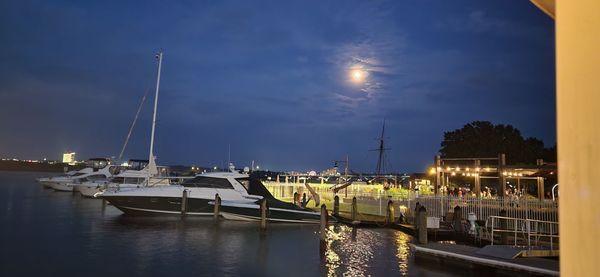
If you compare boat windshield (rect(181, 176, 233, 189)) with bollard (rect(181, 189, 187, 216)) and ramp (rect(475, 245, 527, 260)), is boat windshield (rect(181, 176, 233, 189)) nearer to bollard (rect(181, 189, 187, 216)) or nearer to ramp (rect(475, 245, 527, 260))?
bollard (rect(181, 189, 187, 216))

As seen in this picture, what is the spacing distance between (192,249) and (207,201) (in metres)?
9.44

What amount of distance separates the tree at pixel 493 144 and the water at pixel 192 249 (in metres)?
31.0

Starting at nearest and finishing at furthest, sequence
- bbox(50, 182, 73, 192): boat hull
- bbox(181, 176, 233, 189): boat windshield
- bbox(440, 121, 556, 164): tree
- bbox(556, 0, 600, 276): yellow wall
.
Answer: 1. bbox(556, 0, 600, 276): yellow wall
2. bbox(181, 176, 233, 189): boat windshield
3. bbox(440, 121, 556, 164): tree
4. bbox(50, 182, 73, 192): boat hull

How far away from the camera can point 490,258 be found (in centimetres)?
1430

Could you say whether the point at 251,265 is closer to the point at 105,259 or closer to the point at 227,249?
the point at 227,249

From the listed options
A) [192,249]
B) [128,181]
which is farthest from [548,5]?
[128,181]

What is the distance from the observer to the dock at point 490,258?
1291 centimetres

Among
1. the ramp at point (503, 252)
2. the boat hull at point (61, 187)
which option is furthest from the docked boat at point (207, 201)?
the boat hull at point (61, 187)

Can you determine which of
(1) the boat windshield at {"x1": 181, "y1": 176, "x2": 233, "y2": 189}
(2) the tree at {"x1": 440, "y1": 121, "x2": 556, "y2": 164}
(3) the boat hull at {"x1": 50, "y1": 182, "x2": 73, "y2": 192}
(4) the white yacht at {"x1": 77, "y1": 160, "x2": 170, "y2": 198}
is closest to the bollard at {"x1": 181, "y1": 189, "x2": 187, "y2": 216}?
(1) the boat windshield at {"x1": 181, "y1": 176, "x2": 233, "y2": 189}

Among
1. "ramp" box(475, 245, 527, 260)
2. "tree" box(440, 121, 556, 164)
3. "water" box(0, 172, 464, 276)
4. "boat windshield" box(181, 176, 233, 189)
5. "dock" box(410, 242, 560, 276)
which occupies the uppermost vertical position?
"tree" box(440, 121, 556, 164)

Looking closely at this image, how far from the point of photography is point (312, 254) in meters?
18.5

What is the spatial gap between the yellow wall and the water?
13958 mm

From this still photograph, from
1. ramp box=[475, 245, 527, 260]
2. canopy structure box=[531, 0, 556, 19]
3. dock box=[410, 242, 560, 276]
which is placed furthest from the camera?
ramp box=[475, 245, 527, 260]

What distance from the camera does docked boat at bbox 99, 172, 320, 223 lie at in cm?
2738
